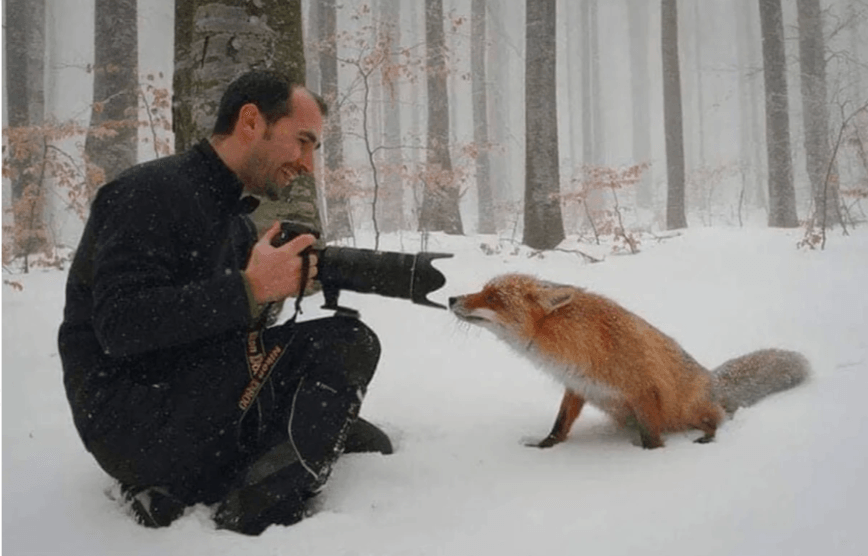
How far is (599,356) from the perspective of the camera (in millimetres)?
2977

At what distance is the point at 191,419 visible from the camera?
86.0 inches

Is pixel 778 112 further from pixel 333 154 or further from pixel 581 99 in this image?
pixel 581 99

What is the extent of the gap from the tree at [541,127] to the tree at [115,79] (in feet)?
21.4

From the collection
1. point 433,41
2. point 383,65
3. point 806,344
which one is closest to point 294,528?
point 806,344

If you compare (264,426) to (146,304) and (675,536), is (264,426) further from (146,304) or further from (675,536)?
(675,536)

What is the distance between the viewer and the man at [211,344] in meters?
1.99

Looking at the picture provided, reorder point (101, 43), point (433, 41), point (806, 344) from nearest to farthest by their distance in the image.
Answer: point (806, 344), point (101, 43), point (433, 41)

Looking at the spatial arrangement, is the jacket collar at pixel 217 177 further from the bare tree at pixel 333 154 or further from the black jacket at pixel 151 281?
the bare tree at pixel 333 154

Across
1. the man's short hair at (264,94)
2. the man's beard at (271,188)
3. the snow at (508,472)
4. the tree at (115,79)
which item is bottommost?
the snow at (508,472)

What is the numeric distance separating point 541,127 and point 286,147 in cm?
807

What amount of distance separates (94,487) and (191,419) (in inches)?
27.2

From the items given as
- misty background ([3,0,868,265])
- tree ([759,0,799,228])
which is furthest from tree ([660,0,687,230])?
misty background ([3,0,868,265])

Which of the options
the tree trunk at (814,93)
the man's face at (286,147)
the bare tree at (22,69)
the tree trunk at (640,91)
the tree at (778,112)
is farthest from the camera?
the tree trunk at (640,91)

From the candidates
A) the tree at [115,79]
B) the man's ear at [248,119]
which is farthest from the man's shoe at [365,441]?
the tree at [115,79]
